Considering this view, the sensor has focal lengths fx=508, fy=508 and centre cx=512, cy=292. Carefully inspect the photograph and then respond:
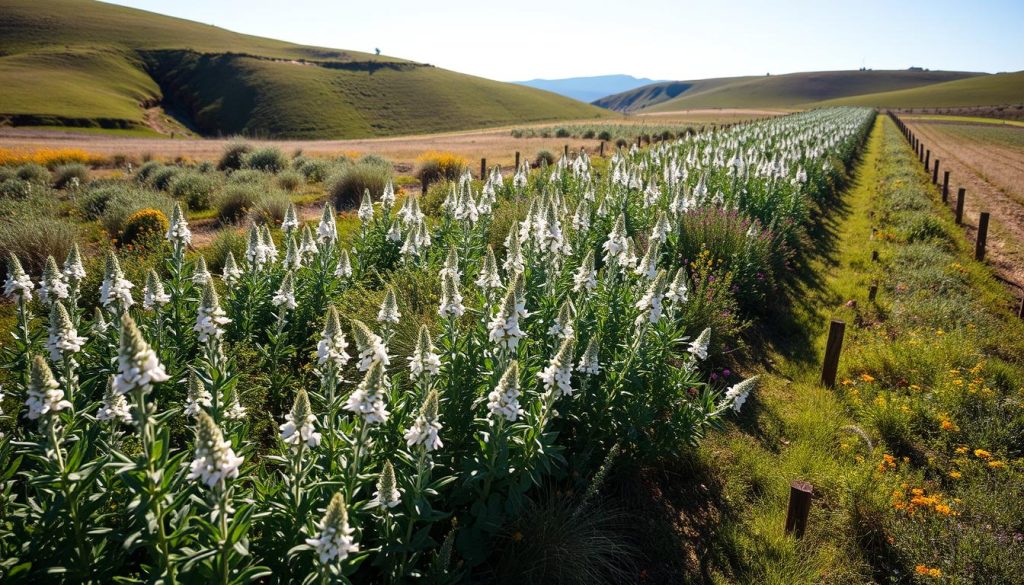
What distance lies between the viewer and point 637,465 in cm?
467

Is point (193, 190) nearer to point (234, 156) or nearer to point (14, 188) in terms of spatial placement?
point (14, 188)

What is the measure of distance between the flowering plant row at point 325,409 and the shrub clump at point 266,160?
47.0 ft

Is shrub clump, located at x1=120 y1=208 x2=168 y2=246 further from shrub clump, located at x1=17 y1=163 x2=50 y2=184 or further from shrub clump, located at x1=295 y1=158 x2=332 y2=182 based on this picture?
shrub clump, located at x1=17 y1=163 x2=50 y2=184

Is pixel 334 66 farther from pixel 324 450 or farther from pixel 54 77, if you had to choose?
pixel 324 450

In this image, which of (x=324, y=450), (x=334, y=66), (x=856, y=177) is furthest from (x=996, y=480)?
(x=334, y=66)

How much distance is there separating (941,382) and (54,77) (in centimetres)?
9637

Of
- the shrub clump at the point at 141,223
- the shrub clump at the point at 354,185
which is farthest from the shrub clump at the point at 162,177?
the shrub clump at the point at 141,223

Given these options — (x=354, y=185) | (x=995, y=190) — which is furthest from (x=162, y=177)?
(x=995, y=190)

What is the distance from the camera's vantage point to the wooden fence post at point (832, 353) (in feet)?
20.8

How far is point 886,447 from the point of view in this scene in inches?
217

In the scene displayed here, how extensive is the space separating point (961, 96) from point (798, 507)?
489 ft

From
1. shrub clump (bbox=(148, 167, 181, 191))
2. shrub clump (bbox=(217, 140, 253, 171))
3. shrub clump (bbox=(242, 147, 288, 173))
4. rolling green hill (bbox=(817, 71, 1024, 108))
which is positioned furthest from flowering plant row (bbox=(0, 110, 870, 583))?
rolling green hill (bbox=(817, 71, 1024, 108))

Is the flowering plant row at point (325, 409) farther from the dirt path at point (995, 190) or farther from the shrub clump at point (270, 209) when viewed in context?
the dirt path at point (995, 190)

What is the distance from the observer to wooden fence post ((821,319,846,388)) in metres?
6.34
